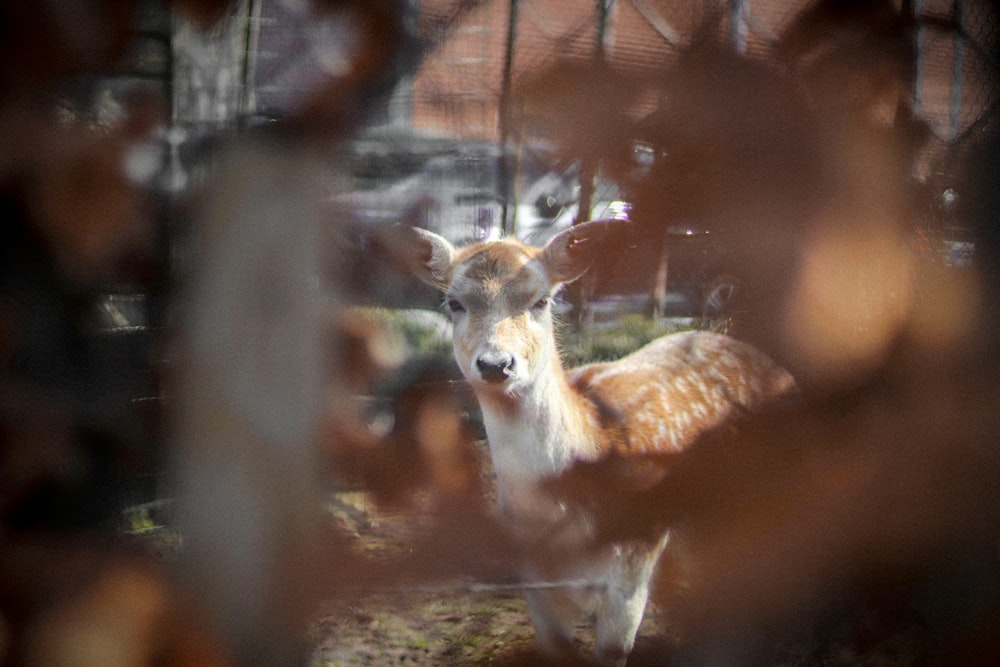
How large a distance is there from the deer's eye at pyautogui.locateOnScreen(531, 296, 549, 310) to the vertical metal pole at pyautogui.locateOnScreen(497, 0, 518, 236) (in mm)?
190

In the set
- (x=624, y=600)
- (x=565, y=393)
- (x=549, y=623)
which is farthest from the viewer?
(x=565, y=393)

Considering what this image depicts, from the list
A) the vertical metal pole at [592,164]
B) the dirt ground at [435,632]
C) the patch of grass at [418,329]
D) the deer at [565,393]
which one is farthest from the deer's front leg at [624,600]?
the vertical metal pole at [592,164]

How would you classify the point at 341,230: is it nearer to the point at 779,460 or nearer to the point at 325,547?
the point at 325,547

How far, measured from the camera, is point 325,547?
2.78 ft

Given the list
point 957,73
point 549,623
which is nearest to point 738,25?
point 957,73

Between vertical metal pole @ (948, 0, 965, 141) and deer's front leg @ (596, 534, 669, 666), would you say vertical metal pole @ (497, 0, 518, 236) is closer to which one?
deer's front leg @ (596, 534, 669, 666)

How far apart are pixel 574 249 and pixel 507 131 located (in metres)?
0.19

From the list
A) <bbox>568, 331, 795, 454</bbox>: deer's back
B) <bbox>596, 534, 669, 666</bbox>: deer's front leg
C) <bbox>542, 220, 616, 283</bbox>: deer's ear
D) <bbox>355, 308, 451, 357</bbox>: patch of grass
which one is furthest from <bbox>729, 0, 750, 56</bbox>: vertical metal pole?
<bbox>596, 534, 669, 666</bbox>: deer's front leg

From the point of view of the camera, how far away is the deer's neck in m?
1.26

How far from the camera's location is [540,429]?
1.43 m

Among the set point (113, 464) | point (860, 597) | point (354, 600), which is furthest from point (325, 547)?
point (860, 597)

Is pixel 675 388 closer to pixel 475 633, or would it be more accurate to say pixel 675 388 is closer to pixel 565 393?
pixel 565 393

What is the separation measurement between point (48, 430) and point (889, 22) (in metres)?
1.13

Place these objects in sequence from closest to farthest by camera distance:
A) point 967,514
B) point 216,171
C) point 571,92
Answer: point 216,171 → point 571,92 → point 967,514
